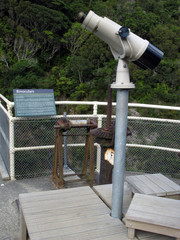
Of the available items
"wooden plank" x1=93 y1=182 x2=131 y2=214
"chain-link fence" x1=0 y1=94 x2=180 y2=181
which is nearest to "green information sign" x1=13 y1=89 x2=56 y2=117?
"chain-link fence" x1=0 y1=94 x2=180 y2=181

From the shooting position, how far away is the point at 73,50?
22672mm

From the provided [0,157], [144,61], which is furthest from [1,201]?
[144,61]

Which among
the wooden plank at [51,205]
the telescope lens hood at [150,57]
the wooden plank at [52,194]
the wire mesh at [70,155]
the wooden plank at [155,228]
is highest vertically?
the telescope lens hood at [150,57]

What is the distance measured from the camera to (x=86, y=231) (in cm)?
228

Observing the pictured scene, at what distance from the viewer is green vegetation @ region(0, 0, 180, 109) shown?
63.2 ft

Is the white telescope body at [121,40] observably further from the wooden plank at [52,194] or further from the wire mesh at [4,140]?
→ the wire mesh at [4,140]

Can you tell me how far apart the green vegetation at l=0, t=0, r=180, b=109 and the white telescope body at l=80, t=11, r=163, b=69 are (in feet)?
52.0

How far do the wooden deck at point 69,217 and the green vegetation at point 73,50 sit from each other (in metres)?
15.5

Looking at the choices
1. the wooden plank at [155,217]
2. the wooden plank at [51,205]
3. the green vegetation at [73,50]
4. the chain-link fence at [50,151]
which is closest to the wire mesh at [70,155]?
the chain-link fence at [50,151]

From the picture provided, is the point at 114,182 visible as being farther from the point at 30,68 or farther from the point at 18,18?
the point at 18,18

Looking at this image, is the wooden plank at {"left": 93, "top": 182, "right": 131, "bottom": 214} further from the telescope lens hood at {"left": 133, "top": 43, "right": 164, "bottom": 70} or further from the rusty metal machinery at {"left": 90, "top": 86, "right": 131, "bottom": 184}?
the telescope lens hood at {"left": 133, "top": 43, "right": 164, "bottom": 70}

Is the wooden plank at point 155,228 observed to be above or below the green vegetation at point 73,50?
below

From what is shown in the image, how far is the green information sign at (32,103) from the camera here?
4.79 metres

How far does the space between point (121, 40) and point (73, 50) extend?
21255mm
